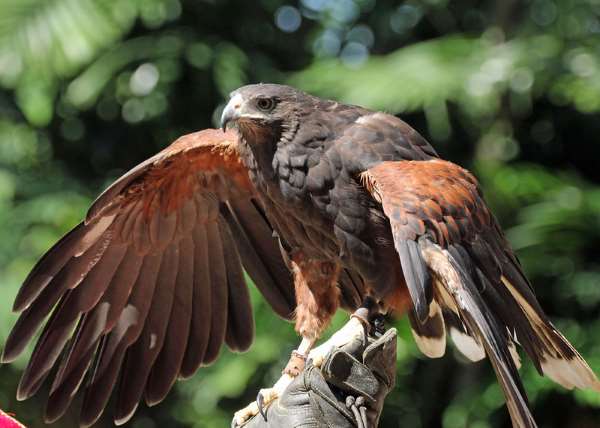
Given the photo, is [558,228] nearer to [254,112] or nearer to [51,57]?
[254,112]

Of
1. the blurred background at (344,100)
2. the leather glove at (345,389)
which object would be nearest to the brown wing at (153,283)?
the leather glove at (345,389)

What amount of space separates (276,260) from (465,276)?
42.8 inches

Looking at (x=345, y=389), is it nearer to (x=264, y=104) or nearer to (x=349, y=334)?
(x=349, y=334)

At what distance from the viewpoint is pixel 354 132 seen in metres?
3.65

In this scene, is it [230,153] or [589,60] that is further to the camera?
[589,60]

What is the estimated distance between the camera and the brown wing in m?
3.91

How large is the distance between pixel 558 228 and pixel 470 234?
210 cm

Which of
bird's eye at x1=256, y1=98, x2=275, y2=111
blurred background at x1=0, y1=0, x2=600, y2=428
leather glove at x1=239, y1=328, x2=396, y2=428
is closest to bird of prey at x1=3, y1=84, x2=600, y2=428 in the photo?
bird's eye at x1=256, y1=98, x2=275, y2=111

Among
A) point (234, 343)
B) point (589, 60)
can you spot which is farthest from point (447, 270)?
point (589, 60)

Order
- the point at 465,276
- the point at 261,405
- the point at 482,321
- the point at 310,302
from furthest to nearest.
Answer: the point at 310,302, the point at 261,405, the point at 465,276, the point at 482,321


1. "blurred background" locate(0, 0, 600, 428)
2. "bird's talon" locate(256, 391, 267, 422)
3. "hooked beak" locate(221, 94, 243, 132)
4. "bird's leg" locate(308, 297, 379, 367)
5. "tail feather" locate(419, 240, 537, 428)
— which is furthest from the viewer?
"blurred background" locate(0, 0, 600, 428)

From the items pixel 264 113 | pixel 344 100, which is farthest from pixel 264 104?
pixel 344 100

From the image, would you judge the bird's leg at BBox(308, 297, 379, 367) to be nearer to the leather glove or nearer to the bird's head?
the leather glove

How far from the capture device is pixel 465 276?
126 inches
